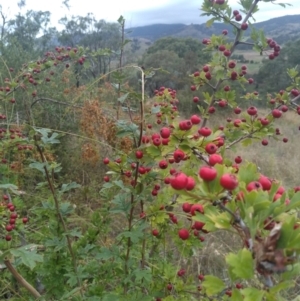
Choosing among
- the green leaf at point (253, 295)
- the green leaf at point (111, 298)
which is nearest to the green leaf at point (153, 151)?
the green leaf at point (111, 298)

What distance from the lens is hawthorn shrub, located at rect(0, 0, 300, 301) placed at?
0.74 meters

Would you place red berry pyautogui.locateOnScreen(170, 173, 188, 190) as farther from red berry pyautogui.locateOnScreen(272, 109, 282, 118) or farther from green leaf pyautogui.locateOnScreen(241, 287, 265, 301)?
red berry pyautogui.locateOnScreen(272, 109, 282, 118)

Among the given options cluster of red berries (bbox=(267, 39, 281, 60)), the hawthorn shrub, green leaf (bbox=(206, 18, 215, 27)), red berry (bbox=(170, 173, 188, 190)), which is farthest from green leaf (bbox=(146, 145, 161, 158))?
cluster of red berries (bbox=(267, 39, 281, 60))

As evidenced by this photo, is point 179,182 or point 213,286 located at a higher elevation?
point 179,182

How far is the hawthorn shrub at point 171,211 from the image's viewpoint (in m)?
0.74

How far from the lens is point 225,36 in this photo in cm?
261

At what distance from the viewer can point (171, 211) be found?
2.01 meters

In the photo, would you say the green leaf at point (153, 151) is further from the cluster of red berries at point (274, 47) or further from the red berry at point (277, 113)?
the cluster of red berries at point (274, 47)

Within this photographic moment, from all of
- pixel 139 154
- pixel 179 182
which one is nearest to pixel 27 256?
pixel 139 154

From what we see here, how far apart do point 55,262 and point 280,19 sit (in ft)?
265

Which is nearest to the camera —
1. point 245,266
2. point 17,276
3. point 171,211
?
point 245,266

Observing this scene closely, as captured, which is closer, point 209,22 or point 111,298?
point 111,298

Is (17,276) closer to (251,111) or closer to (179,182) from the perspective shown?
(179,182)

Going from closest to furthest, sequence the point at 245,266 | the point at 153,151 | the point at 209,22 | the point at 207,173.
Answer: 1. the point at 245,266
2. the point at 207,173
3. the point at 153,151
4. the point at 209,22
